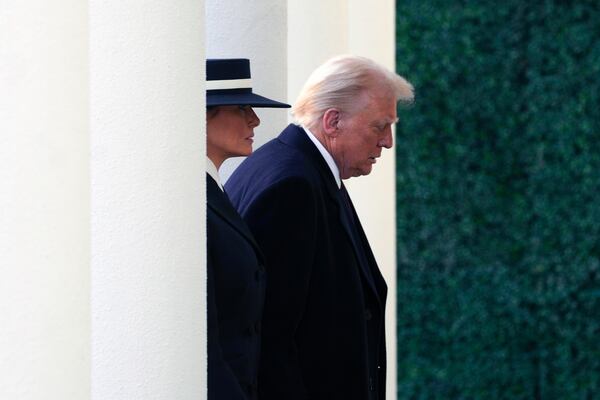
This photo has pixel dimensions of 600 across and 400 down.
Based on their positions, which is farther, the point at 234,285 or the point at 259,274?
the point at 259,274

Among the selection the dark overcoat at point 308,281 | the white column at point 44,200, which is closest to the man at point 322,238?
the dark overcoat at point 308,281

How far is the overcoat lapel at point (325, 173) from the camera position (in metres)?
4.40

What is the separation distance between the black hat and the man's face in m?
0.44

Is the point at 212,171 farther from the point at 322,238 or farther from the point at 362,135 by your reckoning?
the point at 362,135

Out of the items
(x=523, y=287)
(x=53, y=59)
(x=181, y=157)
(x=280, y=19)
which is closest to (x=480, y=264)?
(x=523, y=287)

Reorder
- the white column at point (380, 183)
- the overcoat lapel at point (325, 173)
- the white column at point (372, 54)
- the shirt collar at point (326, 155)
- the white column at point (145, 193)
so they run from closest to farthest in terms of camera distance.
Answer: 1. the white column at point (145, 193)
2. the overcoat lapel at point (325, 173)
3. the shirt collar at point (326, 155)
4. the white column at point (372, 54)
5. the white column at point (380, 183)

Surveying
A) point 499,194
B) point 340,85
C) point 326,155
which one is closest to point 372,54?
point 499,194

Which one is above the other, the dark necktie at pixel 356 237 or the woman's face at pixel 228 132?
the woman's face at pixel 228 132

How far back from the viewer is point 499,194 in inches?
311

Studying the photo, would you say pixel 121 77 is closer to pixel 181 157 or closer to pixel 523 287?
pixel 181 157

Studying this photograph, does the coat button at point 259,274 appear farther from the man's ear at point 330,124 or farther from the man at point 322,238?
the man's ear at point 330,124

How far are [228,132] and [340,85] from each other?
81cm

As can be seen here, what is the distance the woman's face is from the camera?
385 cm

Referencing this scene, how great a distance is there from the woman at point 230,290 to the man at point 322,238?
1.05 ft
